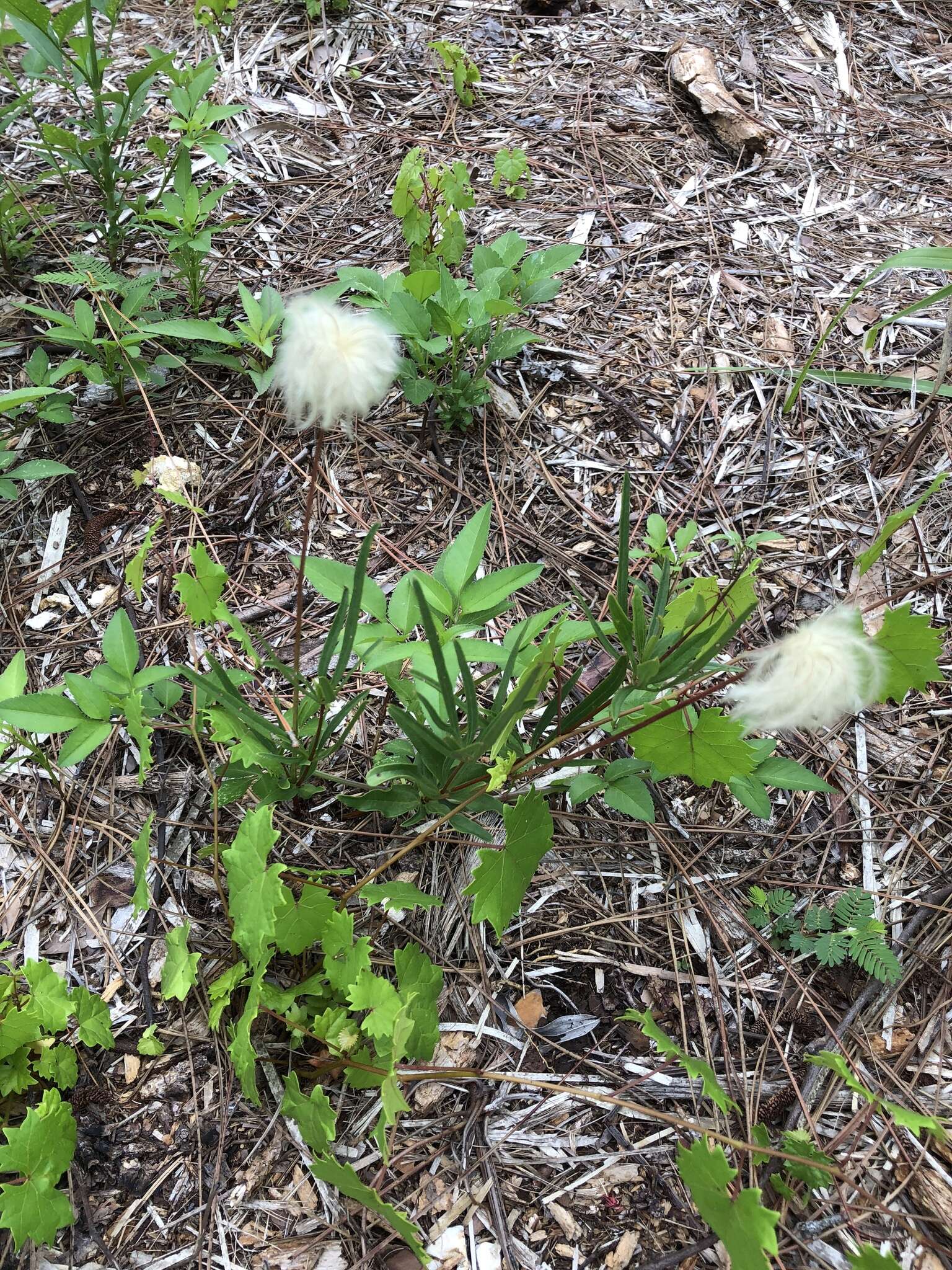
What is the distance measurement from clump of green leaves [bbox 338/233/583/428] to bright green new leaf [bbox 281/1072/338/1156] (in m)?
1.40

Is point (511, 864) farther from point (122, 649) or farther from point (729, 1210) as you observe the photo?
point (122, 649)

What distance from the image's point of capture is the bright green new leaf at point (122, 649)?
1.46m

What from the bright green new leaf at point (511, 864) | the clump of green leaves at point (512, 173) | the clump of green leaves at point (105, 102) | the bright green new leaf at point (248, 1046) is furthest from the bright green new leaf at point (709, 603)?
the clump of green leaves at point (105, 102)

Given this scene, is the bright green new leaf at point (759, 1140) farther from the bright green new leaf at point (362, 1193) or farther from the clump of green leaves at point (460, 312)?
the clump of green leaves at point (460, 312)

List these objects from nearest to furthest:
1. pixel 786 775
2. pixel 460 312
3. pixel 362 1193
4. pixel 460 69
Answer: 1. pixel 362 1193
2. pixel 786 775
3. pixel 460 312
4. pixel 460 69

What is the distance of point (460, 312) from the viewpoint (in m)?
1.87

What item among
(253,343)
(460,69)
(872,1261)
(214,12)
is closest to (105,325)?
(253,343)

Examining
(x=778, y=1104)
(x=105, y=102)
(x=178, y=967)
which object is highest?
(x=105, y=102)

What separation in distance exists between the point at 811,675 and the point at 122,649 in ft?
3.57

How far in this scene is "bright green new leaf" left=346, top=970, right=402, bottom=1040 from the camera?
3.82ft

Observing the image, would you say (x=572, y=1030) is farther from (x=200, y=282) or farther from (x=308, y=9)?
(x=308, y=9)

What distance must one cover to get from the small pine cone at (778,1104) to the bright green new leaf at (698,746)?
50 cm

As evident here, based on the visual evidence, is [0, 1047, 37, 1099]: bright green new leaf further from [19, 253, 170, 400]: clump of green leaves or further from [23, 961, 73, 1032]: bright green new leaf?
[19, 253, 170, 400]: clump of green leaves

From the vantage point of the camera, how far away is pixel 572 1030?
4.65 feet
